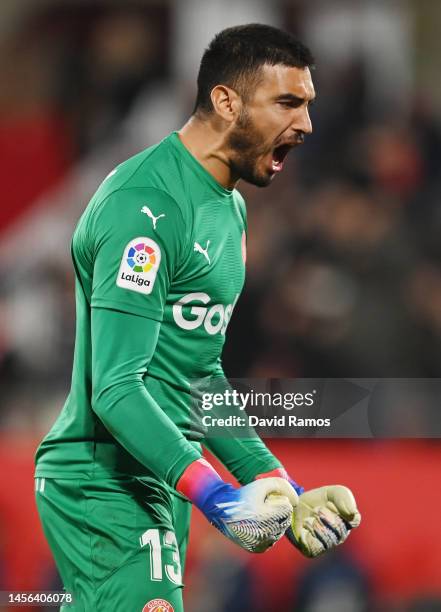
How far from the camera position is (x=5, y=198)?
403 centimetres

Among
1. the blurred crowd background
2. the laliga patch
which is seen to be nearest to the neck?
the laliga patch

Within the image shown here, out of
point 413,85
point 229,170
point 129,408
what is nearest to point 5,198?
point 413,85

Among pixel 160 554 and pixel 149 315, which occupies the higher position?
pixel 149 315

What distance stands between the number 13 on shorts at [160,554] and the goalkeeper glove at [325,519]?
21 cm

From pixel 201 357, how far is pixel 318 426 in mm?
1132

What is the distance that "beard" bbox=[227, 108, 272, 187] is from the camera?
180 centimetres

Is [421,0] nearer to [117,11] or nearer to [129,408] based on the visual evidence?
[117,11]

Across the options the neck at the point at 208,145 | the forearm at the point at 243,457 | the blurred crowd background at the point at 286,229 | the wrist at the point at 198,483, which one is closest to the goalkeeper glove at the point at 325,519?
the forearm at the point at 243,457

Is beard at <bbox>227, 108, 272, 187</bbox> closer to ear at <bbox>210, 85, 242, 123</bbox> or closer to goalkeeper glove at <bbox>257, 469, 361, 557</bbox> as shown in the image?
ear at <bbox>210, 85, 242, 123</bbox>

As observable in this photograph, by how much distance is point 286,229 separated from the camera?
3914 mm

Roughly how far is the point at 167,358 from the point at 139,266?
242mm

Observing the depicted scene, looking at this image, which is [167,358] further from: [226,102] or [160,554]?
[226,102]

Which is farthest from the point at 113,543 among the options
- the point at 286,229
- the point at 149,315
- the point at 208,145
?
the point at 286,229

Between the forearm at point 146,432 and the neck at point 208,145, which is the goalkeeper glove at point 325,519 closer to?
the forearm at point 146,432
